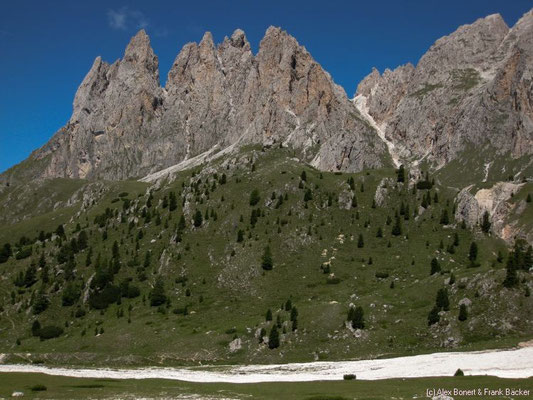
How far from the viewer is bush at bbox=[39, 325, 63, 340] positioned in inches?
4970

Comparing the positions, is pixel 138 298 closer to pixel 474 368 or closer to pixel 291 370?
pixel 291 370

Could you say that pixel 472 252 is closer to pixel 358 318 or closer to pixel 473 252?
pixel 473 252

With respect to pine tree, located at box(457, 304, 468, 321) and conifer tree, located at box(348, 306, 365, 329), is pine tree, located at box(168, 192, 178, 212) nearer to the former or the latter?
conifer tree, located at box(348, 306, 365, 329)

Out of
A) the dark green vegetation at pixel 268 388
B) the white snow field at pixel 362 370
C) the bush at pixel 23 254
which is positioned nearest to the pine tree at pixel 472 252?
the white snow field at pixel 362 370

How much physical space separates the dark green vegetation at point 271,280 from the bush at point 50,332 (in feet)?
1.08

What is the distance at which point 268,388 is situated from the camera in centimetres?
5531

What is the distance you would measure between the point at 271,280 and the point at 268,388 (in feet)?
275

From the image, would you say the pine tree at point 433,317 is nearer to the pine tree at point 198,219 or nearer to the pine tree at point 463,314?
the pine tree at point 463,314

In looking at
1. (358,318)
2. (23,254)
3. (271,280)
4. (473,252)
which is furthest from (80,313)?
(473,252)

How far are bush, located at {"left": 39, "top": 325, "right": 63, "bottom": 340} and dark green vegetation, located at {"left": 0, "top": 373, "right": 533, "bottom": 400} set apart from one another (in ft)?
217

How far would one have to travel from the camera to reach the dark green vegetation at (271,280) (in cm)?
9456

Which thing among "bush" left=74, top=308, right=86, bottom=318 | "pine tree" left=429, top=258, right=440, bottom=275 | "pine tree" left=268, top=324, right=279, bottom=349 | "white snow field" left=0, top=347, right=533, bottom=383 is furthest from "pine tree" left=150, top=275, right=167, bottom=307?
"pine tree" left=429, top=258, right=440, bottom=275

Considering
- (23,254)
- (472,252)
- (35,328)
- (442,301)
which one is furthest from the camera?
(23,254)

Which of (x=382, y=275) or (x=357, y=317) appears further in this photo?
(x=382, y=275)
